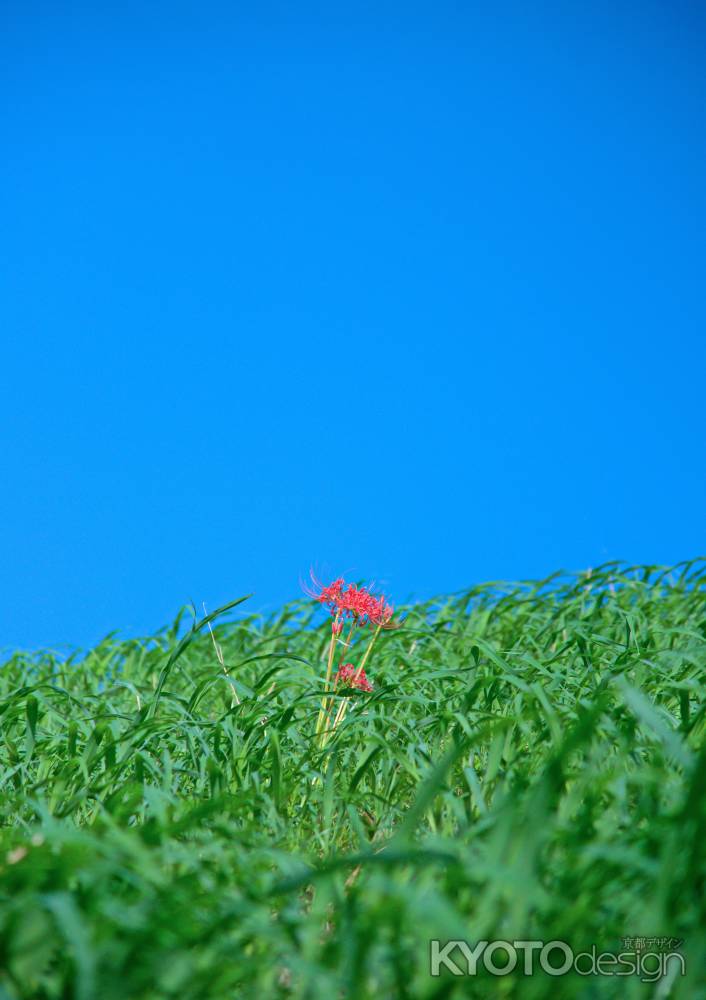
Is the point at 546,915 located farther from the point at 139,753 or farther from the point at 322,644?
the point at 322,644

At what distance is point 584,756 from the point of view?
229cm

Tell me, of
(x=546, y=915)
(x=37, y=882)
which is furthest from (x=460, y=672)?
(x=37, y=882)

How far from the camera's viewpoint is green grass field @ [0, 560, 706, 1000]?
1323 millimetres

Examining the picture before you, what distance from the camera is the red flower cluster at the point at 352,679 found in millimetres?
2881

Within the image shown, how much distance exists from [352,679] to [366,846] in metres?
0.94

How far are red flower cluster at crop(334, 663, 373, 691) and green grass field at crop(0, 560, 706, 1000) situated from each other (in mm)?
64

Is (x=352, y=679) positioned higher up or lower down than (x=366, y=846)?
higher up

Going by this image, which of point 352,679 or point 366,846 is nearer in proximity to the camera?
point 366,846

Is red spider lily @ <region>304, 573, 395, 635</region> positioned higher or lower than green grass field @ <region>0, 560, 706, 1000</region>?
higher

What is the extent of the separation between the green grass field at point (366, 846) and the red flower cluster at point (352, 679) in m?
0.06

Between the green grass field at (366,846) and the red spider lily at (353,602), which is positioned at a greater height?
the red spider lily at (353,602)

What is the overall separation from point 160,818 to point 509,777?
81 centimetres

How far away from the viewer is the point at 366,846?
1939mm

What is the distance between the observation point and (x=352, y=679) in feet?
9.41
